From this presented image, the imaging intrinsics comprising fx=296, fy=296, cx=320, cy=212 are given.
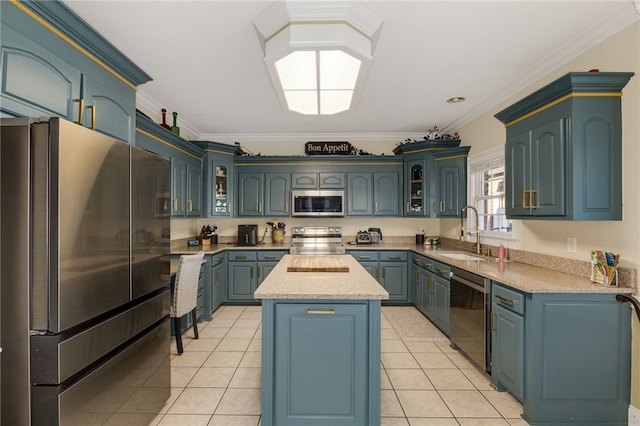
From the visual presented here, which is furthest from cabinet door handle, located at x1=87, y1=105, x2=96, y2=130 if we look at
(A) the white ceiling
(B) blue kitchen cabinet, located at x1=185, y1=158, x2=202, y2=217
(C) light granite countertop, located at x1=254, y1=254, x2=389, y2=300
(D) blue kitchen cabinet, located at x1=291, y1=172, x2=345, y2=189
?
(D) blue kitchen cabinet, located at x1=291, y1=172, x2=345, y2=189

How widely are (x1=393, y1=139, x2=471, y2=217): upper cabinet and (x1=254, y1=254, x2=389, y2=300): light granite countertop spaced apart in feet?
7.91

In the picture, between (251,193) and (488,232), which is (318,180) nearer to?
(251,193)

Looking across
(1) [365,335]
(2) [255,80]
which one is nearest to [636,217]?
(1) [365,335]

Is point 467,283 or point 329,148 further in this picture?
point 329,148

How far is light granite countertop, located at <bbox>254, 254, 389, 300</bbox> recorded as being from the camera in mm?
1730

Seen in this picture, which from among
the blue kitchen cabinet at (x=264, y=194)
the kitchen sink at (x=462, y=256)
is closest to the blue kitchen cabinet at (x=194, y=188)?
the blue kitchen cabinet at (x=264, y=194)

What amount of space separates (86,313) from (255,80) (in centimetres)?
240

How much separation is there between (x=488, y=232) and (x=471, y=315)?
1.28 m

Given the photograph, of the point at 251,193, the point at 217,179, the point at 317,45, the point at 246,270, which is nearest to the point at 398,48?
the point at 317,45

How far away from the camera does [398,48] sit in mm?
2354

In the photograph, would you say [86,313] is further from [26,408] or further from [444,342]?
[444,342]

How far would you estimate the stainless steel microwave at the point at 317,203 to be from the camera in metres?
4.67

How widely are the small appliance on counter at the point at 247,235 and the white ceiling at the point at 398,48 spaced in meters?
1.70

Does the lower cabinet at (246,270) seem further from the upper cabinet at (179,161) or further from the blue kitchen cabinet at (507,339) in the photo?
the blue kitchen cabinet at (507,339)
